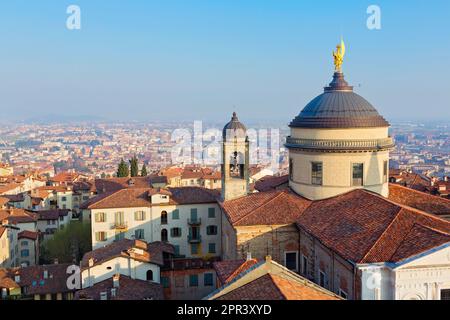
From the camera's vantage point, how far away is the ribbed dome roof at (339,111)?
28219 mm

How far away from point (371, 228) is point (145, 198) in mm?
23296

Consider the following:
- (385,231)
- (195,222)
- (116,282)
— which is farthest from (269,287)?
(195,222)

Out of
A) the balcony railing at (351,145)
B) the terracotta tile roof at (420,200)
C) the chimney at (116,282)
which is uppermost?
the balcony railing at (351,145)

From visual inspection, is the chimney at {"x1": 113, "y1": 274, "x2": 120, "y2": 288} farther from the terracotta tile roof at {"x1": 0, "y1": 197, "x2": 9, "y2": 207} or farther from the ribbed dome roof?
the terracotta tile roof at {"x1": 0, "y1": 197, "x2": 9, "y2": 207}

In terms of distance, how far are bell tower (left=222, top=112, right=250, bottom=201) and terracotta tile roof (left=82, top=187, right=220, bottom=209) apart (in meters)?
5.29

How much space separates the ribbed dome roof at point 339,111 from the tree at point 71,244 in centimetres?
2443

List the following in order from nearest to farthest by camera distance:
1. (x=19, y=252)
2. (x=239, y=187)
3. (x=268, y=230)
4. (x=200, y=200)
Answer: (x=268, y=230) → (x=239, y=187) → (x=200, y=200) → (x=19, y=252)

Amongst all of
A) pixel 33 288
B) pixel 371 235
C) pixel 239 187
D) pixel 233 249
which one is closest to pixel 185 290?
pixel 233 249

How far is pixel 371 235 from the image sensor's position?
19.9 metres

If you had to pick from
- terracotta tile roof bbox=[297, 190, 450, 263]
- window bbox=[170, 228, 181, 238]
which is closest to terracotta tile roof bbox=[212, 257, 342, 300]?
terracotta tile roof bbox=[297, 190, 450, 263]

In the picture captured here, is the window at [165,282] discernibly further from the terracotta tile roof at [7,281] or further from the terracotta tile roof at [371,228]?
the terracotta tile roof at [7,281]

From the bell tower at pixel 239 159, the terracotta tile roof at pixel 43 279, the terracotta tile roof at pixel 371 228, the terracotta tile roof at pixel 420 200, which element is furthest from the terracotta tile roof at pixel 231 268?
the terracotta tile roof at pixel 43 279

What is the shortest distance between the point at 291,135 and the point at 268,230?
7821 mm
